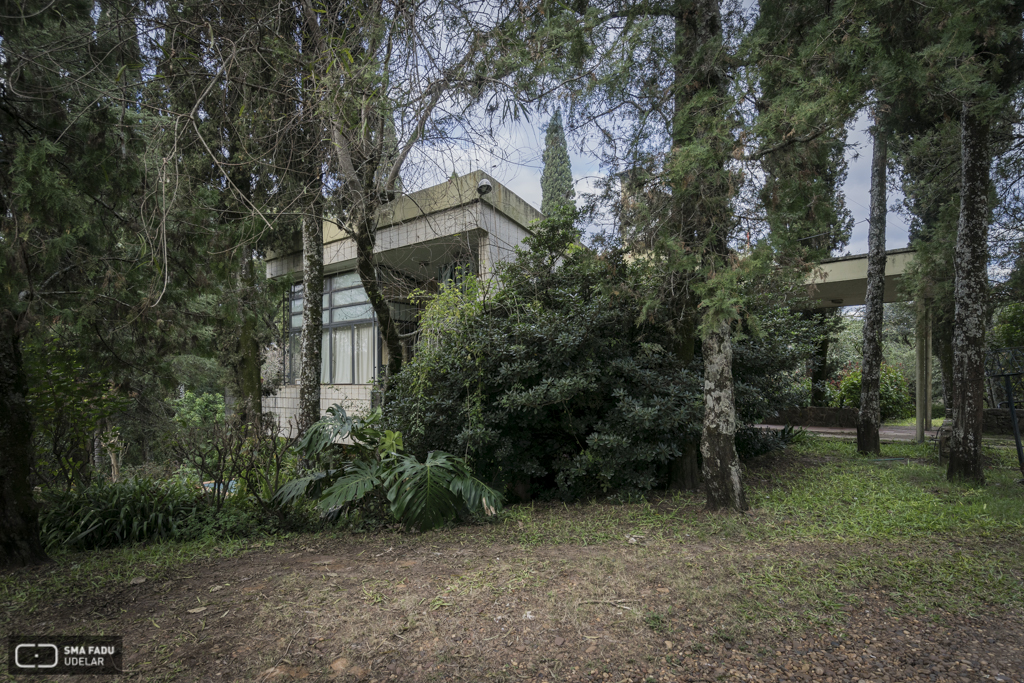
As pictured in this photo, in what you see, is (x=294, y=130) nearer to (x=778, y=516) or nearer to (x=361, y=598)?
(x=361, y=598)

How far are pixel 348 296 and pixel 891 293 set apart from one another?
46.3 feet

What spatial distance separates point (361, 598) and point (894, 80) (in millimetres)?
6833

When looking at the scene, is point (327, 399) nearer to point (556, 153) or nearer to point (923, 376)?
point (556, 153)

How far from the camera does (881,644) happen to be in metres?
2.71

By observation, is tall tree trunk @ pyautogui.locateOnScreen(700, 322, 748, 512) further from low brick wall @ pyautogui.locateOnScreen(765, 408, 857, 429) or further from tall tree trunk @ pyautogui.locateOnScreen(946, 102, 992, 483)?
low brick wall @ pyautogui.locateOnScreen(765, 408, 857, 429)

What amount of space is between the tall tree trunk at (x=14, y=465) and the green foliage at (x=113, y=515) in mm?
625

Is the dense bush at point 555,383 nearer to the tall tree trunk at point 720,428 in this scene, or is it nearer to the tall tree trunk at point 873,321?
the tall tree trunk at point 720,428

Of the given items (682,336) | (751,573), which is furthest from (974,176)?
(751,573)

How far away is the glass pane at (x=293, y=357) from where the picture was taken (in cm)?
1371

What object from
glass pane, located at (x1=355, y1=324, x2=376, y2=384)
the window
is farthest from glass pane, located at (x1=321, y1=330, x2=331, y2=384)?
glass pane, located at (x1=355, y1=324, x2=376, y2=384)

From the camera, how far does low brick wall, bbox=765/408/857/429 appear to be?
1395 centimetres

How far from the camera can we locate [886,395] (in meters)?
15.8

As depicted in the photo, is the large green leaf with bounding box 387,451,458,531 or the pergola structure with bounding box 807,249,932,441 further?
the pergola structure with bounding box 807,249,932,441

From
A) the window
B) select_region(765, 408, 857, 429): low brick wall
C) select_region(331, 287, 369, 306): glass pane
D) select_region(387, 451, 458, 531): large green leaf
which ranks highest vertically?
select_region(331, 287, 369, 306): glass pane
